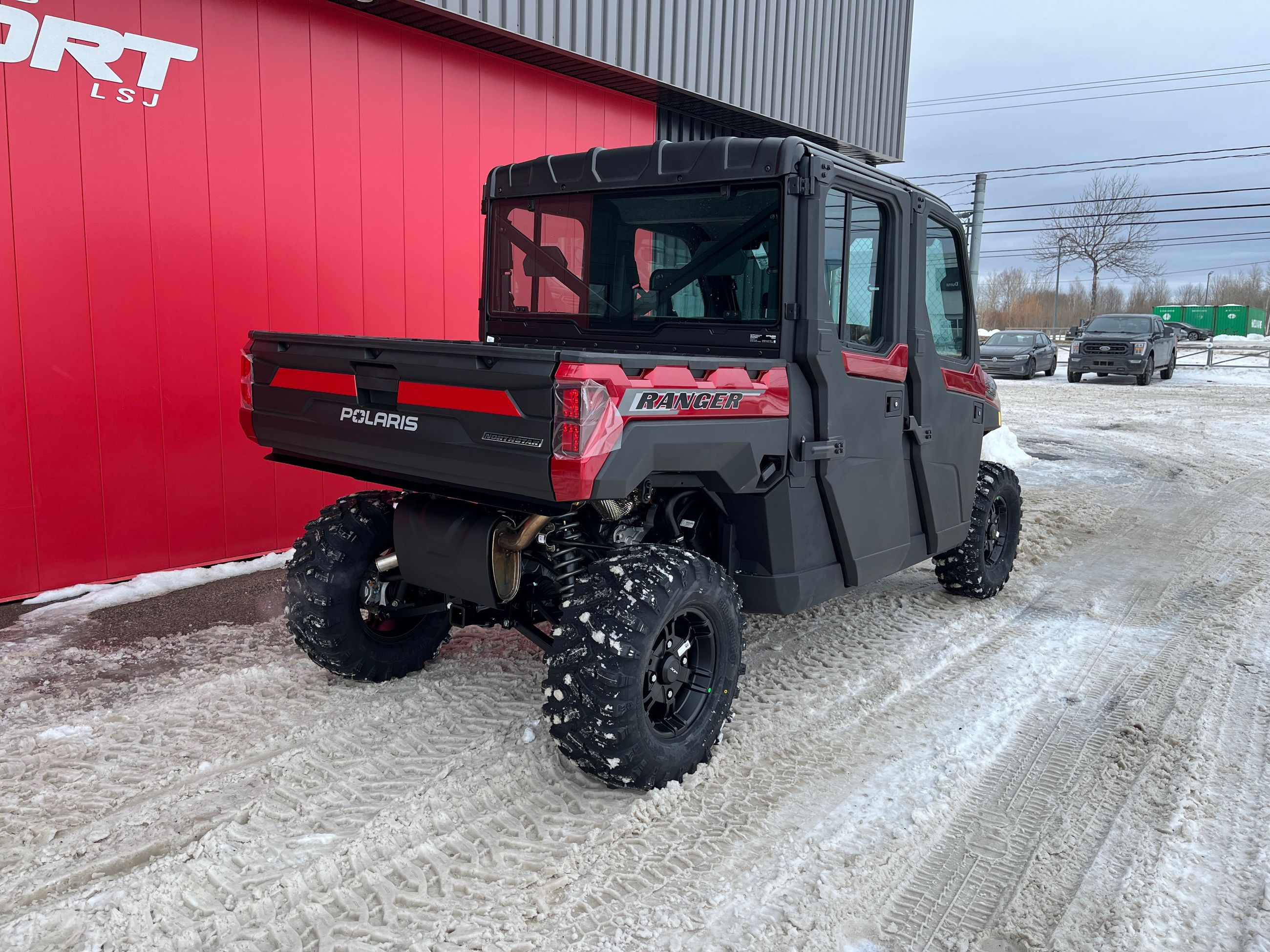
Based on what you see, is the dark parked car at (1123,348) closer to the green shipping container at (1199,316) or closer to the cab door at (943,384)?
the cab door at (943,384)

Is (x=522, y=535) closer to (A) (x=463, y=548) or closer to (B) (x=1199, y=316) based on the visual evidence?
(A) (x=463, y=548)

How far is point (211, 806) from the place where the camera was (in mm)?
2984

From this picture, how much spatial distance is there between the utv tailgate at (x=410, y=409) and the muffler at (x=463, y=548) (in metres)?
0.16

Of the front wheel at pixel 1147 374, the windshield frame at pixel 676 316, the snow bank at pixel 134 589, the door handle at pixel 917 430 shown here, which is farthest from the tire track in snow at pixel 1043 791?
the front wheel at pixel 1147 374

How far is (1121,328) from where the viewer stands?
21.8m

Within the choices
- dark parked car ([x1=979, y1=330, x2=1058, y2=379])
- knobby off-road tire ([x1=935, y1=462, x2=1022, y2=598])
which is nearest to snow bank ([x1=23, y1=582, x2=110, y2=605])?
knobby off-road tire ([x1=935, y1=462, x2=1022, y2=598])

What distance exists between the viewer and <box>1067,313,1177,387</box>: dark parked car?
2098 cm

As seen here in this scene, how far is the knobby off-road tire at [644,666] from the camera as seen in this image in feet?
9.64

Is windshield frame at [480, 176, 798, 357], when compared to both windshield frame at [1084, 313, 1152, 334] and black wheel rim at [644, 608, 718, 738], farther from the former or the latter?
windshield frame at [1084, 313, 1152, 334]

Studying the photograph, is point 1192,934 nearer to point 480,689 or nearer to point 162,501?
point 480,689

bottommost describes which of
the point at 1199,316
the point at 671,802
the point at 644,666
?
the point at 671,802

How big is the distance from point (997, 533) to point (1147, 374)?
18.4 m

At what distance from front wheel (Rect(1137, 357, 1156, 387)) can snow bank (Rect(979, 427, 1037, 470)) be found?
12135 millimetres

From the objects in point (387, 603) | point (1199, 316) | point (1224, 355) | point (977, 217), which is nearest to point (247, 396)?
point (387, 603)
